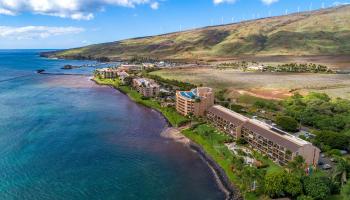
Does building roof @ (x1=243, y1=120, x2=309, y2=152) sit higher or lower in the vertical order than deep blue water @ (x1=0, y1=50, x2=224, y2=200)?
higher

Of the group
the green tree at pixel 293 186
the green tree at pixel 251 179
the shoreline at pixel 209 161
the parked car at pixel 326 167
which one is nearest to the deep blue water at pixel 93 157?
the shoreline at pixel 209 161

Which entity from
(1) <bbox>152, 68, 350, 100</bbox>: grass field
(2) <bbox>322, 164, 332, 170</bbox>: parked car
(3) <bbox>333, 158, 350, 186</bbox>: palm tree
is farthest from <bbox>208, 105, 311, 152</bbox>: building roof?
(1) <bbox>152, 68, 350, 100</bbox>: grass field

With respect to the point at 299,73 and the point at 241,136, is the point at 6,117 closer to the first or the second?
the point at 241,136

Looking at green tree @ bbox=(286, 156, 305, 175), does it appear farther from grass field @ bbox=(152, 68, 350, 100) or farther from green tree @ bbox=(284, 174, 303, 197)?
grass field @ bbox=(152, 68, 350, 100)

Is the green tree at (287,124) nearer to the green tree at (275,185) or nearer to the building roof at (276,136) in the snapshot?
the building roof at (276,136)

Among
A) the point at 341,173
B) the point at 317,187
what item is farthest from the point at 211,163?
the point at 341,173

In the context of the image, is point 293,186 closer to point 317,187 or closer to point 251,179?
point 317,187
